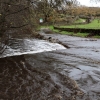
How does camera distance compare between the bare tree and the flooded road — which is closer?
the flooded road

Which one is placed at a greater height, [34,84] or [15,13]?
[15,13]

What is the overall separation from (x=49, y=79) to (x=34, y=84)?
94 cm

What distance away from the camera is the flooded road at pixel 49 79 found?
733 cm

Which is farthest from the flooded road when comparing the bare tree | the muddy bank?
the bare tree

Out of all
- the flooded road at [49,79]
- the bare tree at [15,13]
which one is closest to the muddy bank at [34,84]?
the flooded road at [49,79]

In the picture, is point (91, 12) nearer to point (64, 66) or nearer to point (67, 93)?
point (64, 66)

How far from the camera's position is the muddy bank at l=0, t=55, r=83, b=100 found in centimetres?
728

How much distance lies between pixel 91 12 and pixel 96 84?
60509 mm

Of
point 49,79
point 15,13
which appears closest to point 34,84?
point 49,79

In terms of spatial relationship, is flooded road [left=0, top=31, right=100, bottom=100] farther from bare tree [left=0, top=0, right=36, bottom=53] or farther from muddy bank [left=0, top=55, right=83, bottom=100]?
bare tree [left=0, top=0, right=36, bottom=53]

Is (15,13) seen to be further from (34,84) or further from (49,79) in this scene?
(34,84)

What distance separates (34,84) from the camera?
8.54 meters

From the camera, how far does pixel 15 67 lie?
11438mm

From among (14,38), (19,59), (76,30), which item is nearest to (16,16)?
(19,59)
